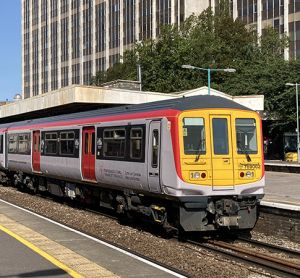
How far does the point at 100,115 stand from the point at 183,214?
483cm

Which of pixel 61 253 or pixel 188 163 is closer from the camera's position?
pixel 61 253

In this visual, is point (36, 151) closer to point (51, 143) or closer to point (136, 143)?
point (51, 143)

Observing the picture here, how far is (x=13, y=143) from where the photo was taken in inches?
958

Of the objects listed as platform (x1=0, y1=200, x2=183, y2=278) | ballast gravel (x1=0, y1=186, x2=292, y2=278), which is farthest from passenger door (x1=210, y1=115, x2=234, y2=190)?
platform (x1=0, y1=200, x2=183, y2=278)

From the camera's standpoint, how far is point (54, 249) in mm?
9766

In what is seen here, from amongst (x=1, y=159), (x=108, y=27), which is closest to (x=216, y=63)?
(x=1, y=159)

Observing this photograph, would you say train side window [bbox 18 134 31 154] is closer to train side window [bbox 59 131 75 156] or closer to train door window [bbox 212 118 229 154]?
train side window [bbox 59 131 75 156]

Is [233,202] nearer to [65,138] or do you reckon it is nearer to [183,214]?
[183,214]

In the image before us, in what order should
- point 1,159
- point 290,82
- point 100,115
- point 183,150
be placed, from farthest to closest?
point 290,82 → point 1,159 → point 100,115 → point 183,150

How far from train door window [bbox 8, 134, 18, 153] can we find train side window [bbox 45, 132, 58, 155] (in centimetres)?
457

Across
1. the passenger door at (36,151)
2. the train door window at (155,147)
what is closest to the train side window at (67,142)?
the passenger door at (36,151)

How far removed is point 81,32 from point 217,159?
9604cm

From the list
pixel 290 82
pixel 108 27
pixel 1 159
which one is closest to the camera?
pixel 1 159

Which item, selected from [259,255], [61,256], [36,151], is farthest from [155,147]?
[36,151]
